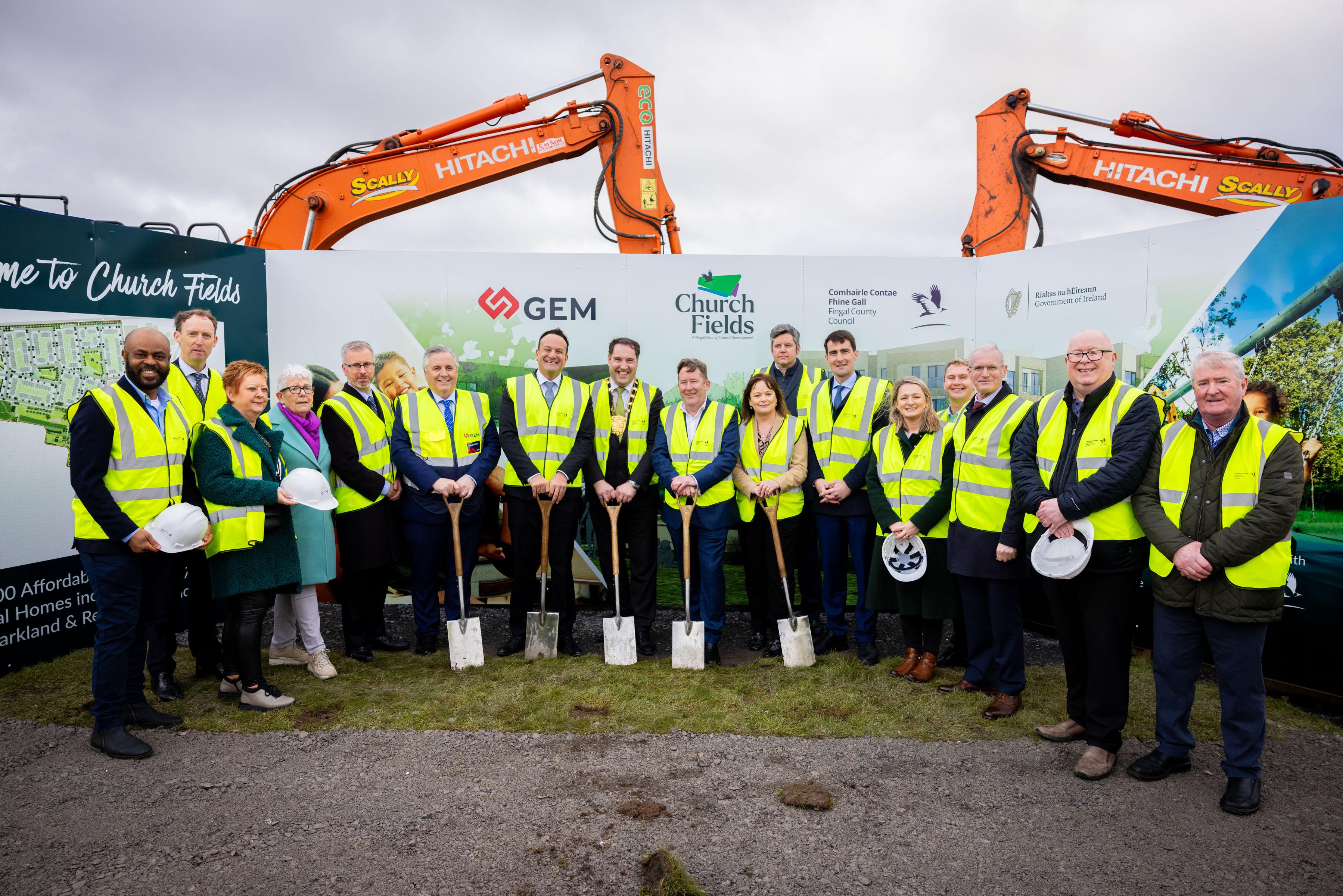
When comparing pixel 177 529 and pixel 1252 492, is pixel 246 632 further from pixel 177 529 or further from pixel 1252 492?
pixel 1252 492

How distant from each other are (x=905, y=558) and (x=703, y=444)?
1327 mm

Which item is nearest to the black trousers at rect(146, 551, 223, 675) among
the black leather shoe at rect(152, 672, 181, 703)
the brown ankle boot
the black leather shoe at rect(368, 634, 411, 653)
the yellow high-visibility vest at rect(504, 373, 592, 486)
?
the black leather shoe at rect(152, 672, 181, 703)

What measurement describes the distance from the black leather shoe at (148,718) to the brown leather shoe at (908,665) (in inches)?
147

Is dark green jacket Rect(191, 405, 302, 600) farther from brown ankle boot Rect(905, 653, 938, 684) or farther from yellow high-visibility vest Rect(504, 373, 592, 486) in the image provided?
brown ankle boot Rect(905, 653, 938, 684)

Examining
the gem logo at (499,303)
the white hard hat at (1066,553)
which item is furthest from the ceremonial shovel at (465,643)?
the white hard hat at (1066,553)

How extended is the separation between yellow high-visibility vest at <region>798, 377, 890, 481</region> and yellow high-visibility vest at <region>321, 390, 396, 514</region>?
268 centimetres

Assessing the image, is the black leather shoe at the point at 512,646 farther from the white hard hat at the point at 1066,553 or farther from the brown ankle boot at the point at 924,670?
the white hard hat at the point at 1066,553

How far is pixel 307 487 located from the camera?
12.1 ft

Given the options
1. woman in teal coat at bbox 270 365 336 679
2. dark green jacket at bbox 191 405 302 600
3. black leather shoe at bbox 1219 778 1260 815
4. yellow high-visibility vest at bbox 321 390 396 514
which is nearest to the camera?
black leather shoe at bbox 1219 778 1260 815

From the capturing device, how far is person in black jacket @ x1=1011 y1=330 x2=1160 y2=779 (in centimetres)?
299

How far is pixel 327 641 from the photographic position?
16.6 feet

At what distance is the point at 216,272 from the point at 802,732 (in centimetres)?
519

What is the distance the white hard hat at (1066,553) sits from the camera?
3035 millimetres

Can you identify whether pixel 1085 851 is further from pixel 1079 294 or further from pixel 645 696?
pixel 1079 294
